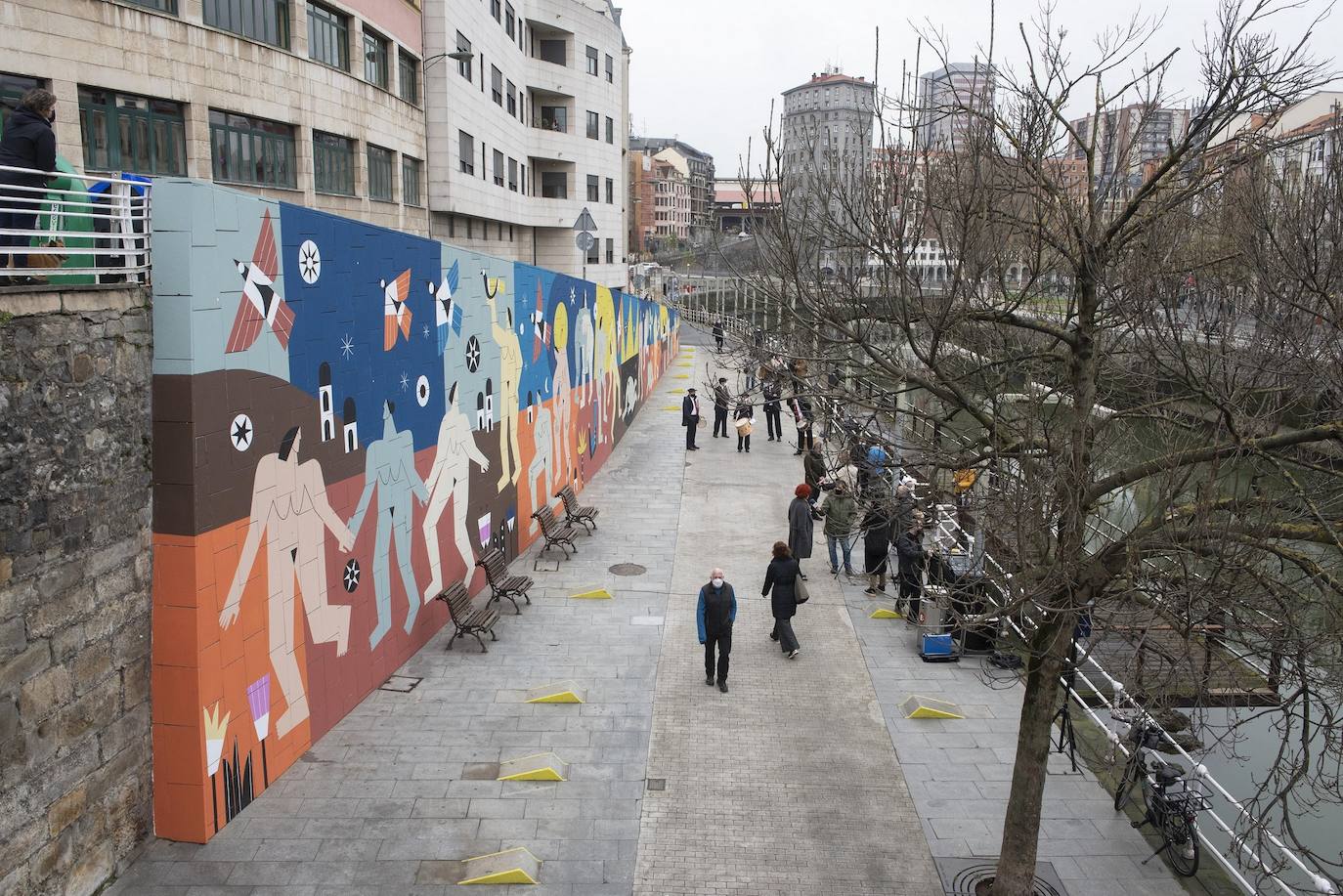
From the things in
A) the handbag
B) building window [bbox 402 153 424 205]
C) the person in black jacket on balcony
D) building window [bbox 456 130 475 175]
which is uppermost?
building window [bbox 456 130 475 175]

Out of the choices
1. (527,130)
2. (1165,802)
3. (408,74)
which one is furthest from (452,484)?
(527,130)

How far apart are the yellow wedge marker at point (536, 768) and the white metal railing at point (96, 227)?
528 centimetres

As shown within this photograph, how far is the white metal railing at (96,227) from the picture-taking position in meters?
7.11

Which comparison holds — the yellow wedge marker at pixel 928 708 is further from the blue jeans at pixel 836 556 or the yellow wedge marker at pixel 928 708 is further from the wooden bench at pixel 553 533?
the wooden bench at pixel 553 533

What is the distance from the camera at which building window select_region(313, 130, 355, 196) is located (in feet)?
71.0

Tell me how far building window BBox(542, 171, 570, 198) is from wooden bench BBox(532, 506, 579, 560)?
99.5 ft

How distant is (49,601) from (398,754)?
3.83 metres

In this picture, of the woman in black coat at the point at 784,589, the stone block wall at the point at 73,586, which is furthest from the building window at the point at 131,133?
the woman in black coat at the point at 784,589

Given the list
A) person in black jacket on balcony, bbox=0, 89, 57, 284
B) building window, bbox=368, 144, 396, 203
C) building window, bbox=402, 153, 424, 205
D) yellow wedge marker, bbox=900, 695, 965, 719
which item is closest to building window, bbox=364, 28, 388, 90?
building window, bbox=368, 144, 396, 203

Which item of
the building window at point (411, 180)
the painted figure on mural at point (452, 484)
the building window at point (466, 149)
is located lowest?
the painted figure on mural at point (452, 484)

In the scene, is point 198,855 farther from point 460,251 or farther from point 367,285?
point 460,251

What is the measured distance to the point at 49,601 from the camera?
21.8 feet

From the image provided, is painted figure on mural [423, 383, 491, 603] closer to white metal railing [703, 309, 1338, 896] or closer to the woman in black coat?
the woman in black coat

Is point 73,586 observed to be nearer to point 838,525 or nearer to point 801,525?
point 838,525
